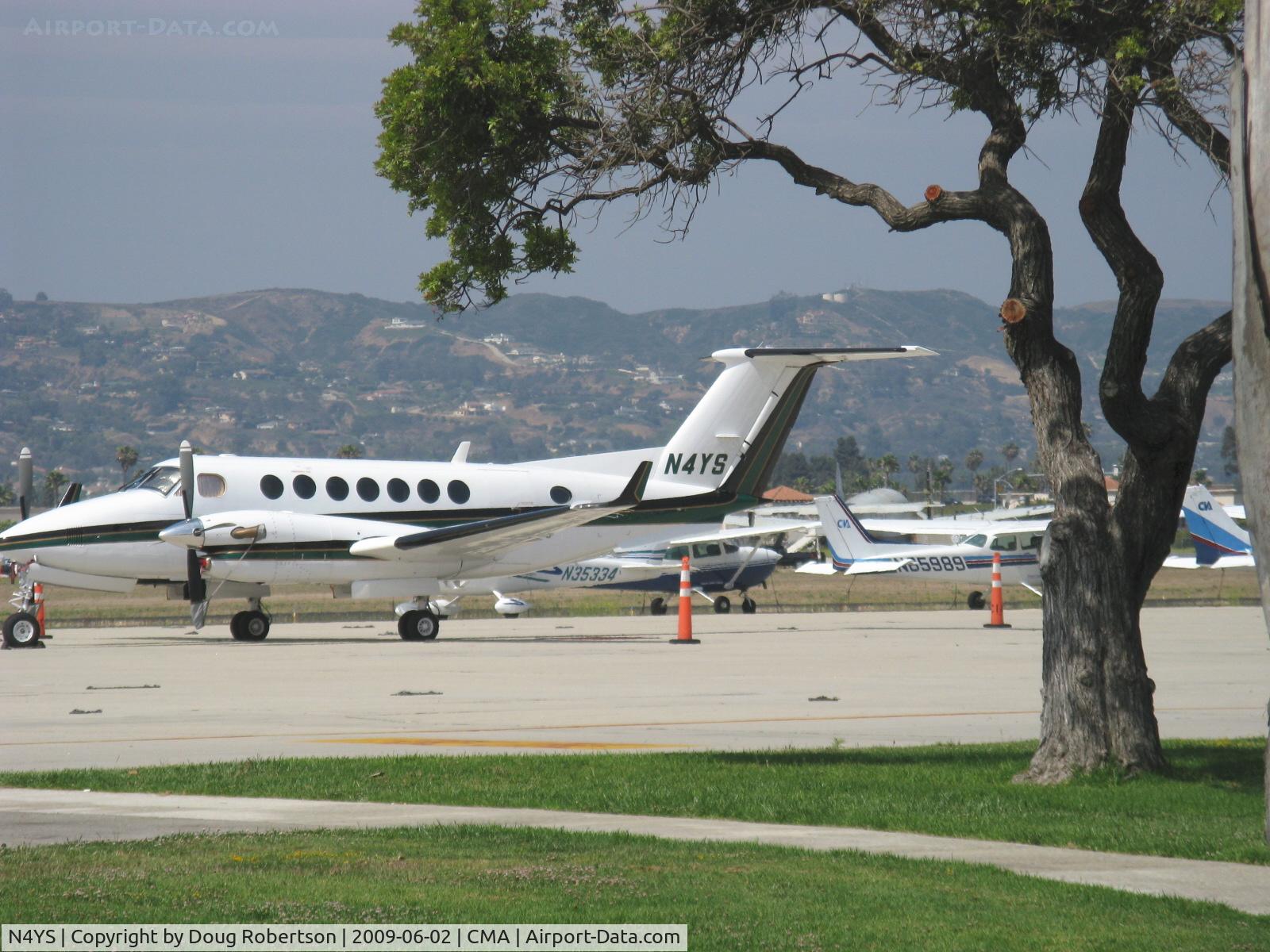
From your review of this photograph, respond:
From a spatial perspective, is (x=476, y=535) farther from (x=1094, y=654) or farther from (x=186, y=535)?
(x=1094, y=654)

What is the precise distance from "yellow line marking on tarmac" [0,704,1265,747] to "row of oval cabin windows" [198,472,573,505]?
1508 centimetres

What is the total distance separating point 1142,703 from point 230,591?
69.9ft

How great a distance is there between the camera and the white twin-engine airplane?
26500mm

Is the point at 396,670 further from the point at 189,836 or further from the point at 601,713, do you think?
the point at 189,836

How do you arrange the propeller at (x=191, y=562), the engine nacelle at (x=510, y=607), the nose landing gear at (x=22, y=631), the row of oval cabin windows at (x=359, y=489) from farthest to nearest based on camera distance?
the engine nacelle at (x=510, y=607)
the row of oval cabin windows at (x=359, y=489)
the propeller at (x=191, y=562)
the nose landing gear at (x=22, y=631)

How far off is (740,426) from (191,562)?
39.5 feet

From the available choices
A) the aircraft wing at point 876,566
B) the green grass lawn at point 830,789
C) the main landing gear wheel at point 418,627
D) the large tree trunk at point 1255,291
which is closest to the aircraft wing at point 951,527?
the aircraft wing at point 876,566

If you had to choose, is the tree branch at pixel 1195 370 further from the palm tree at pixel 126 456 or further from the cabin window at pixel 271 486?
the palm tree at pixel 126 456

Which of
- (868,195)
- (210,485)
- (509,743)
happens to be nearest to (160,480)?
(210,485)

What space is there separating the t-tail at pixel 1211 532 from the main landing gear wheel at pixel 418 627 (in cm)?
2908

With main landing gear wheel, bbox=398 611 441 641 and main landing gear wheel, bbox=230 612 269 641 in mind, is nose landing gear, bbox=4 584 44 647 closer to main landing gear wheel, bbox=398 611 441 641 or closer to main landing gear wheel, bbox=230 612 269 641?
main landing gear wheel, bbox=230 612 269 641

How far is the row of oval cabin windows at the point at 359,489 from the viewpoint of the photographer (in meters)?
27.5

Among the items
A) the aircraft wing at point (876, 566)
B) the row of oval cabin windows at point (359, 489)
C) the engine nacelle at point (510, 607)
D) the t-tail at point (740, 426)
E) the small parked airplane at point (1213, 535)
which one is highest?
→ the t-tail at point (740, 426)

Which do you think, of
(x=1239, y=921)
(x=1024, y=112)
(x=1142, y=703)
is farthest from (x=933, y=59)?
(x=1239, y=921)
